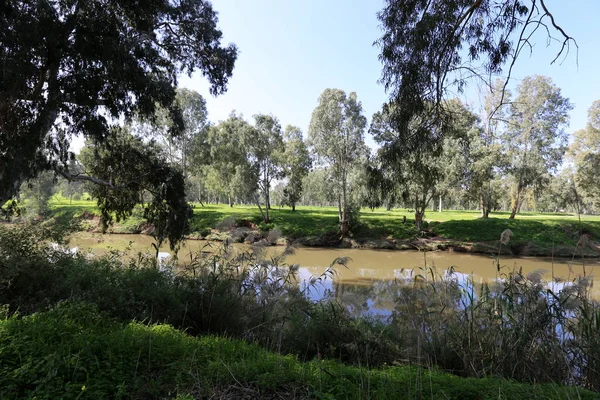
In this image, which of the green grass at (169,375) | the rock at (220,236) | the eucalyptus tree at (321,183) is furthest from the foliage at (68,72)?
the eucalyptus tree at (321,183)

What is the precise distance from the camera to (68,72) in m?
7.12

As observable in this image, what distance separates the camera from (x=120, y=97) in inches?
304

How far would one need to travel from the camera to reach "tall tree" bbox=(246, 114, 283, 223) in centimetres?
2578

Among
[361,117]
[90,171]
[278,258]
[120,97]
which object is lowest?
[278,258]

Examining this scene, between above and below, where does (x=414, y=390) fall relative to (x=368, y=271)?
above

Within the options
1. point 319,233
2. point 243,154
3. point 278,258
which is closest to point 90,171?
point 278,258

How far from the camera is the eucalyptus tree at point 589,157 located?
2402 cm

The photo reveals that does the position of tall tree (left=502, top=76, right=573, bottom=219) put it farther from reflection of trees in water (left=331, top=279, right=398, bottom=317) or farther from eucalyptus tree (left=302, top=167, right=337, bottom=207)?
reflection of trees in water (left=331, top=279, right=398, bottom=317)

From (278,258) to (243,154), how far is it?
22.1 m

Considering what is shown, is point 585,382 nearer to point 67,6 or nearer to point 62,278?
point 62,278

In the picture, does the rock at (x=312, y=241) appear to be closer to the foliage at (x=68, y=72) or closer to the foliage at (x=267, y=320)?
the foliage at (x=68, y=72)

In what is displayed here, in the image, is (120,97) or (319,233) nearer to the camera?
(120,97)

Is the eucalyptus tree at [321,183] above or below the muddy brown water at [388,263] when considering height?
above

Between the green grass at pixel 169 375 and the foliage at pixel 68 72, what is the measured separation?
4771 millimetres
